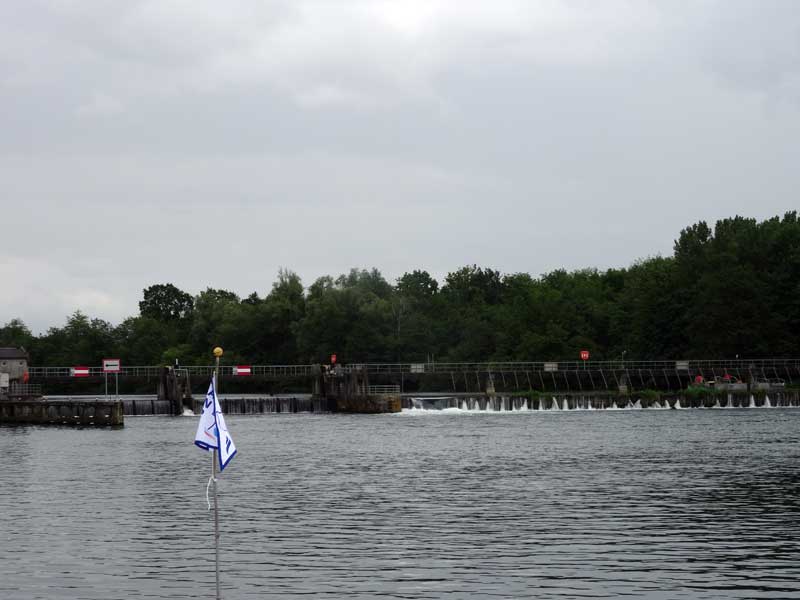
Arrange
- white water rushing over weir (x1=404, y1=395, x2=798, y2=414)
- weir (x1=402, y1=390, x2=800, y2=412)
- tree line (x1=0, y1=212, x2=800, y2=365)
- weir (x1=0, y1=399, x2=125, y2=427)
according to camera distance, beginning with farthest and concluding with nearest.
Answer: tree line (x1=0, y1=212, x2=800, y2=365) → weir (x1=402, y1=390, x2=800, y2=412) → white water rushing over weir (x1=404, y1=395, x2=798, y2=414) → weir (x1=0, y1=399, x2=125, y2=427)

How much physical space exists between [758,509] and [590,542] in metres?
10.6

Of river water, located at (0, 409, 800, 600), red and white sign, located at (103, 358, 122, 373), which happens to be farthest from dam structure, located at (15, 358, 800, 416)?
river water, located at (0, 409, 800, 600)

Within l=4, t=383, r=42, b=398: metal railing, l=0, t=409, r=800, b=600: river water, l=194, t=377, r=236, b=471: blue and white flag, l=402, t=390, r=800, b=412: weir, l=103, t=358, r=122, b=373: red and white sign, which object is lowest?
l=0, t=409, r=800, b=600: river water

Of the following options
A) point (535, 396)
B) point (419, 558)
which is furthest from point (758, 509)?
point (535, 396)

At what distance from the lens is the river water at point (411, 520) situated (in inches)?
1233

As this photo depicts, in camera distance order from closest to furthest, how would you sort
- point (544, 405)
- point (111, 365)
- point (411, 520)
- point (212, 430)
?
point (212, 430) < point (411, 520) < point (544, 405) < point (111, 365)

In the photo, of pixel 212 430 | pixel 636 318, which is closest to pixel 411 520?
pixel 212 430

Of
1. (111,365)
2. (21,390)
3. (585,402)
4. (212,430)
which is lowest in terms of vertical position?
Result: (585,402)

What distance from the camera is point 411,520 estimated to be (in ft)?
139

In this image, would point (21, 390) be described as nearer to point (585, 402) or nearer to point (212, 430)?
point (585, 402)

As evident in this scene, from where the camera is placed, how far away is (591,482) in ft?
179

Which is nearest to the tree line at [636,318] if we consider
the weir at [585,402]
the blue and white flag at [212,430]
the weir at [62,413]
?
the weir at [585,402]

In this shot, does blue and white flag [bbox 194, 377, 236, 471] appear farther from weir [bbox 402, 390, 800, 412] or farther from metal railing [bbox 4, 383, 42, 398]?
metal railing [bbox 4, 383, 42, 398]

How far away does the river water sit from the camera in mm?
31328
